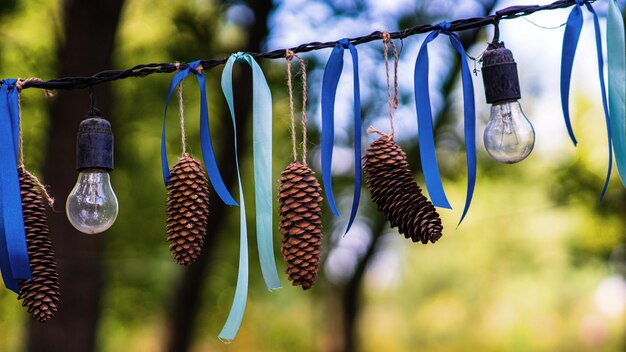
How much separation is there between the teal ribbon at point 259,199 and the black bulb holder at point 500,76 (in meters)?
0.59

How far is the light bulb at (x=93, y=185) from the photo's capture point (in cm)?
226

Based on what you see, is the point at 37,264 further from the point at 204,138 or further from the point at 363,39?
the point at 363,39

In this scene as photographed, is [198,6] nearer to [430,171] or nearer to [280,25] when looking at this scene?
[280,25]

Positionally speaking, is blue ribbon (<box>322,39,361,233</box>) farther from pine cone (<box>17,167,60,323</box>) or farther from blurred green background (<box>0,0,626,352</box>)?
blurred green background (<box>0,0,626,352</box>)

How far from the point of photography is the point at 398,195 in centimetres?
206

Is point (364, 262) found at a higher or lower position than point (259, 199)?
lower

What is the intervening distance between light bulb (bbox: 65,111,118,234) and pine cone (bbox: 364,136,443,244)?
73 centimetres

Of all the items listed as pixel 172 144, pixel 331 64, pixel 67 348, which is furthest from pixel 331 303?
pixel 331 64

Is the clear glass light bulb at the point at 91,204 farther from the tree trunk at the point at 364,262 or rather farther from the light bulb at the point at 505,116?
the tree trunk at the point at 364,262

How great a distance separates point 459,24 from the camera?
2.12 m

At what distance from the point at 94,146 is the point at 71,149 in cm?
299

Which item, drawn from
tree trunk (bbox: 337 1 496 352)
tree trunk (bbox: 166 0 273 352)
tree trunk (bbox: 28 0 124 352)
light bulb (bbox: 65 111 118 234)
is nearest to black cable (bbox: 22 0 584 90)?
light bulb (bbox: 65 111 118 234)

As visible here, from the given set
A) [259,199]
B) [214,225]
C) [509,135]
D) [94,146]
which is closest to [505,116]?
[509,135]

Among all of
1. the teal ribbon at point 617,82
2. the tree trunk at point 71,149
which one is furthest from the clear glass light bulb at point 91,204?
the tree trunk at point 71,149
